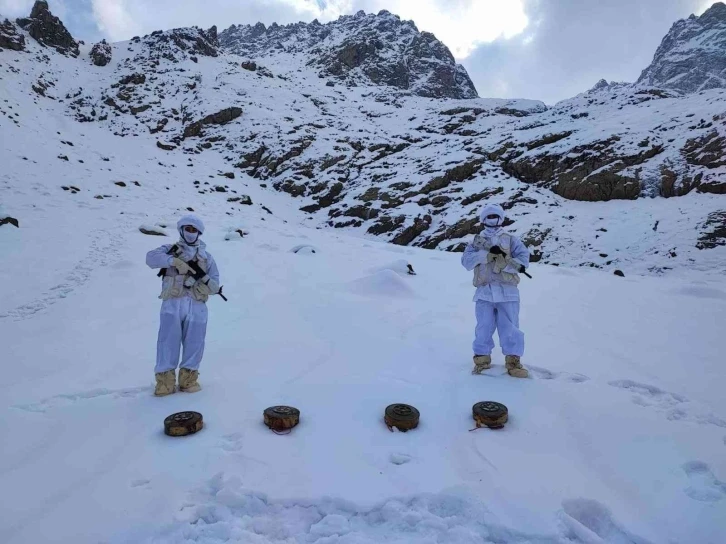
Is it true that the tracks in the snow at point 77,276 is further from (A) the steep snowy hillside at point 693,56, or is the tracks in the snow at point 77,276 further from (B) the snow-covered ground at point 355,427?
(A) the steep snowy hillside at point 693,56

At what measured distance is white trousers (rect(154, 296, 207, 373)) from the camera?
369 centimetres

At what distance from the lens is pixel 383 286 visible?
25.7 feet

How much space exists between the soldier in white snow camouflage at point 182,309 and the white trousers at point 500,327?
2.68 m

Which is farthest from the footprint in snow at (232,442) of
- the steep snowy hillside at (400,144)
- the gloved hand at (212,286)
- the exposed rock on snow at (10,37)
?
the exposed rock on snow at (10,37)

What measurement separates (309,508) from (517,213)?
60.8 feet

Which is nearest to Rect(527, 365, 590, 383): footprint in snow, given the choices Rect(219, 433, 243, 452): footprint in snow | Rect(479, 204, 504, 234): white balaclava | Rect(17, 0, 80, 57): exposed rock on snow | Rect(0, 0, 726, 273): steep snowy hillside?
Rect(479, 204, 504, 234): white balaclava

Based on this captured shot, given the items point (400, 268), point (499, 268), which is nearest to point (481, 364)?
point (499, 268)

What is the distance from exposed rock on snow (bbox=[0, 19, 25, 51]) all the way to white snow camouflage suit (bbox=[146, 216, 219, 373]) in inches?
1957

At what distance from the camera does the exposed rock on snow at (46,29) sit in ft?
145

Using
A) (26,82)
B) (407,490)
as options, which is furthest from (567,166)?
(26,82)

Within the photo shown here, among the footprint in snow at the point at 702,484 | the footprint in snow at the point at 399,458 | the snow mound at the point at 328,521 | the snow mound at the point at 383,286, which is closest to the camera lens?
the snow mound at the point at 328,521

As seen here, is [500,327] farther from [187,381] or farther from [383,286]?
[383,286]

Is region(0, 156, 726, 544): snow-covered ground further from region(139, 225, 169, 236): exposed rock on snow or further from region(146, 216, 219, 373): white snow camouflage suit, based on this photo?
region(139, 225, 169, 236): exposed rock on snow

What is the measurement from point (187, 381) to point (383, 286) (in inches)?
181
